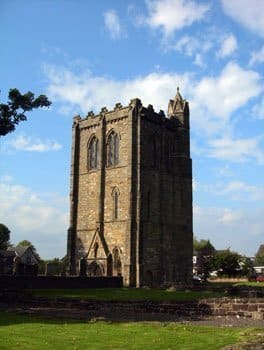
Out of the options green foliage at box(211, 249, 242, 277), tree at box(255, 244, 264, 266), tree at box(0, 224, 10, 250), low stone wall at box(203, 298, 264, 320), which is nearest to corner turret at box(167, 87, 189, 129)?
green foliage at box(211, 249, 242, 277)

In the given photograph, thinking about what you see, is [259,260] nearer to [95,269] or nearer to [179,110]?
[179,110]

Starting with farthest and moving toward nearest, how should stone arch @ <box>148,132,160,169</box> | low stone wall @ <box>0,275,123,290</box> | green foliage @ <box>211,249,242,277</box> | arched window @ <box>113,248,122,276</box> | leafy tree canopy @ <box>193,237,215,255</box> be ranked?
leafy tree canopy @ <box>193,237,215,255</box> < green foliage @ <box>211,249,242,277</box> < stone arch @ <box>148,132,160,169</box> < arched window @ <box>113,248,122,276</box> < low stone wall @ <box>0,275,123,290</box>

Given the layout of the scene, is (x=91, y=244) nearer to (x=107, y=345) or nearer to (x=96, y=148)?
(x=96, y=148)

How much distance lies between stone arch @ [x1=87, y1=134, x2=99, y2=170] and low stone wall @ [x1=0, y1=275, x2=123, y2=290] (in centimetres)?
1508

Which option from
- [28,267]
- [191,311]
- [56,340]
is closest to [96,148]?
[28,267]

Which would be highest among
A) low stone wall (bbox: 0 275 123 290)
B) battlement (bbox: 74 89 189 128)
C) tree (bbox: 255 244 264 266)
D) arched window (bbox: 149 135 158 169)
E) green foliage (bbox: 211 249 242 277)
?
battlement (bbox: 74 89 189 128)

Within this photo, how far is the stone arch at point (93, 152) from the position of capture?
5885 centimetres

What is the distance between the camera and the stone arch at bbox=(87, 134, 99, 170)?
58847 mm

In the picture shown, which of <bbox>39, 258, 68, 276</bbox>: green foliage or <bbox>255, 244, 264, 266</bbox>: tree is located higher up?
<bbox>255, 244, 264, 266</bbox>: tree

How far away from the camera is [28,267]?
146ft

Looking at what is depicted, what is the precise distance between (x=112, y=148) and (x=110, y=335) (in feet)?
142

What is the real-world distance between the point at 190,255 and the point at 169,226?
199 inches

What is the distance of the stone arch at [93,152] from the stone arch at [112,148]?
74.8 inches

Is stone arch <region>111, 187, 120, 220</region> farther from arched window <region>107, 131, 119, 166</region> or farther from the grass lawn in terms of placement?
the grass lawn
